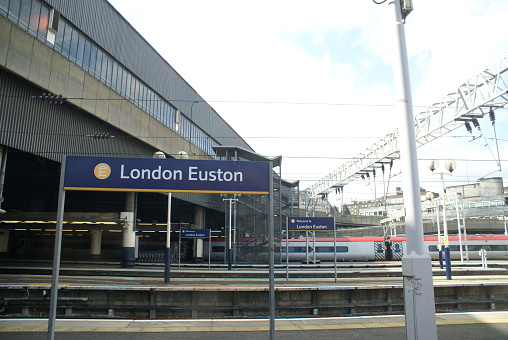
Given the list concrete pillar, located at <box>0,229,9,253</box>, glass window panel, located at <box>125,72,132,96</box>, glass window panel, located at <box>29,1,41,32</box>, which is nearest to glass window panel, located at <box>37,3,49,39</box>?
glass window panel, located at <box>29,1,41,32</box>

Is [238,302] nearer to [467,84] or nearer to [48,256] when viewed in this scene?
[467,84]

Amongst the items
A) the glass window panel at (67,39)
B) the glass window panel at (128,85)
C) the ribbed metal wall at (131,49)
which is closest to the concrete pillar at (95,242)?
the ribbed metal wall at (131,49)

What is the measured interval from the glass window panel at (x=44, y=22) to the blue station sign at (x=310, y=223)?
14.9 meters

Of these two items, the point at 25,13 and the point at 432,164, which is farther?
the point at 432,164

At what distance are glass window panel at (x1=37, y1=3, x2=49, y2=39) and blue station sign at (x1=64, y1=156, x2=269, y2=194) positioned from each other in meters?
15.6

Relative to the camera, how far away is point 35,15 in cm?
1753

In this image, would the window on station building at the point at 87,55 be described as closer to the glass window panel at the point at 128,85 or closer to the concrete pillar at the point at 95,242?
the glass window panel at the point at 128,85

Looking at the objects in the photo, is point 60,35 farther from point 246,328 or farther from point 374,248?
point 374,248

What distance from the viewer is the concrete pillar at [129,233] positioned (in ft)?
87.2

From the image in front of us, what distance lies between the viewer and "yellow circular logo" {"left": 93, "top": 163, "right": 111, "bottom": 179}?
18.7ft

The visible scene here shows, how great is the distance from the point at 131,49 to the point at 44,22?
7970 millimetres

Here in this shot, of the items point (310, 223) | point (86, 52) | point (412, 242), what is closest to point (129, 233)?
point (86, 52)

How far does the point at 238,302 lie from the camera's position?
11.0m

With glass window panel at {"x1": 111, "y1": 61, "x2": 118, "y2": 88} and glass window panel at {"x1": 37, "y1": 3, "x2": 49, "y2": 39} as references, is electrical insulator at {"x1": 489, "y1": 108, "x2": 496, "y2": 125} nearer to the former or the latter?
glass window panel at {"x1": 111, "y1": 61, "x2": 118, "y2": 88}
